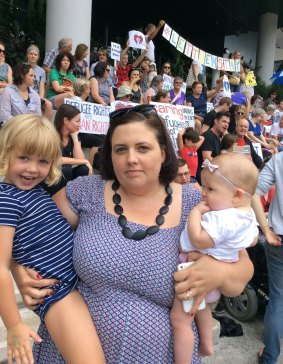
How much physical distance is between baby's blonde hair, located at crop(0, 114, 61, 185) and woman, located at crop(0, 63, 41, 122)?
3.98 meters

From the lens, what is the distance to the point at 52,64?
25.5 ft

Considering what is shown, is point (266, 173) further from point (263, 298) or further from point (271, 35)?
point (271, 35)

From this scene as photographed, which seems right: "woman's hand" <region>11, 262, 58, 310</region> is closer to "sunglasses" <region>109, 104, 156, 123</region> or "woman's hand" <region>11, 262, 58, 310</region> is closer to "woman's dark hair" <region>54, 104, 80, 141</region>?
"sunglasses" <region>109, 104, 156, 123</region>

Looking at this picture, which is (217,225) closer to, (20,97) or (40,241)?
(40,241)

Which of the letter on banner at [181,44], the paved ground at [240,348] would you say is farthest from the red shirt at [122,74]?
the paved ground at [240,348]

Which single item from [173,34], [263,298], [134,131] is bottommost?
[263,298]

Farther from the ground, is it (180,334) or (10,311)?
(10,311)

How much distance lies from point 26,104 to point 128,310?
4661mm

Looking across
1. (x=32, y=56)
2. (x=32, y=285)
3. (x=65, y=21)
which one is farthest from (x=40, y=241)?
(x=65, y=21)

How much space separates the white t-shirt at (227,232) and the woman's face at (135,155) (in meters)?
0.29

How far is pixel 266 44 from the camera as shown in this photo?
22078 millimetres

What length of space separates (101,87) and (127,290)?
6.13 metres

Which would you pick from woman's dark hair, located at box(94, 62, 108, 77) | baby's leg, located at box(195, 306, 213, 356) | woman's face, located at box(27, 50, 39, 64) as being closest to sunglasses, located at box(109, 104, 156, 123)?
baby's leg, located at box(195, 306, 213, 356)

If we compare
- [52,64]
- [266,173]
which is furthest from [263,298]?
[52,64]
